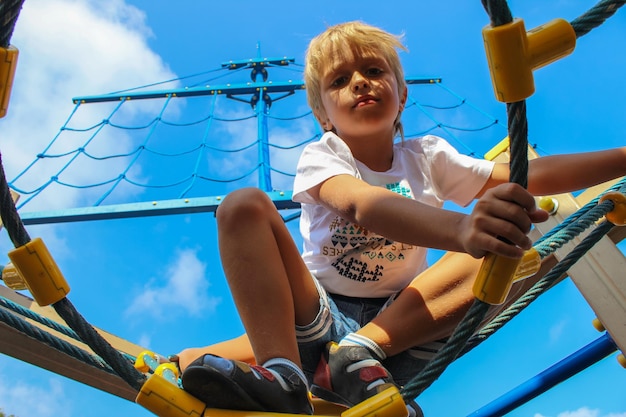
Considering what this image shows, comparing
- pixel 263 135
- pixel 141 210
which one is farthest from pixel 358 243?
pixel 263 135

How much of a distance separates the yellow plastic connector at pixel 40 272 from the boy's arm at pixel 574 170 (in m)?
0.62

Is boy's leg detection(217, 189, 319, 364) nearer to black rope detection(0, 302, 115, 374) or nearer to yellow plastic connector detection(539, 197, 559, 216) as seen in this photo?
black rope detection(0, 302, 115, 374)

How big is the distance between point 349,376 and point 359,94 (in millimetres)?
438

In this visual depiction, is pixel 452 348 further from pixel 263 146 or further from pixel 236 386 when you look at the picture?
pixel 263 146

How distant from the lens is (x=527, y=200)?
1.49 ft

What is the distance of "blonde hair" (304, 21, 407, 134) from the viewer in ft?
3.10

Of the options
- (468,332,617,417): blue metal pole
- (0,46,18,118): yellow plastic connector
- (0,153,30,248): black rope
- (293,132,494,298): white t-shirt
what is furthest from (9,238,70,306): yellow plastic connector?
(468,332,617,417): blue metal pole

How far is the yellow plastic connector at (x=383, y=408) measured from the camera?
1.59 feet

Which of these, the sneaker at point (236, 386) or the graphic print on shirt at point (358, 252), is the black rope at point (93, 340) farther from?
the graphic print on shirt at point (358, 252)

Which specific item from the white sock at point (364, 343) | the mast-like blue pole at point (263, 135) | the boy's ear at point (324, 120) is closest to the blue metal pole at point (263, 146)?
the mast-like blue pole at point (263, 135)

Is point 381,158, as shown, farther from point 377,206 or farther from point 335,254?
point 377,206

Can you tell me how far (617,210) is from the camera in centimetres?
71

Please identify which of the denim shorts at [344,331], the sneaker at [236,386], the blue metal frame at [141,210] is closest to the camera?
the sneaker at [236,386]

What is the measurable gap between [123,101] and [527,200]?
315 cm
